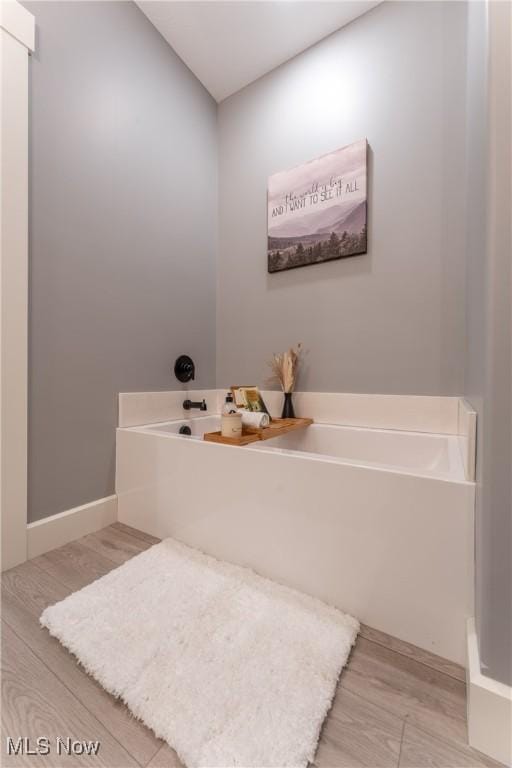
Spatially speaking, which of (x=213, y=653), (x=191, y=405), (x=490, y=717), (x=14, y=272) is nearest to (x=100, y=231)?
(x=14, y=272)

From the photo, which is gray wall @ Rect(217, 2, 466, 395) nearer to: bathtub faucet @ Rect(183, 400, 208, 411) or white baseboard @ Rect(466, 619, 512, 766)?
bathtub faucet @ Rect(183, 400, 208, 411)

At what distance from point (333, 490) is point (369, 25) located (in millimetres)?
2180

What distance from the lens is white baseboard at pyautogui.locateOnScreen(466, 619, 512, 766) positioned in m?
0.52

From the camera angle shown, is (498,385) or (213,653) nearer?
(498,385)

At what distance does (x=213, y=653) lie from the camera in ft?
2.31

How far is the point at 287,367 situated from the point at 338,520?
3.04ft

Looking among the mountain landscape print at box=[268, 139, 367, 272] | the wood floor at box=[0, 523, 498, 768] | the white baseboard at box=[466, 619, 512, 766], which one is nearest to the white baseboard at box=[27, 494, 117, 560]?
the wood floor at box=[0, 523, 498, 768]

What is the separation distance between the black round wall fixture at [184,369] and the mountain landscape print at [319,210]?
2.37 ft

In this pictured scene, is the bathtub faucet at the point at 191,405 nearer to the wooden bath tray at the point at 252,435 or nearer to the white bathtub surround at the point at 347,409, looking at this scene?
the white bathtub surround at the point at 347,409

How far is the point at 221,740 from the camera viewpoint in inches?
21.1

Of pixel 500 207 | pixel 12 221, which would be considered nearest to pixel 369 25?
pixel 500 207

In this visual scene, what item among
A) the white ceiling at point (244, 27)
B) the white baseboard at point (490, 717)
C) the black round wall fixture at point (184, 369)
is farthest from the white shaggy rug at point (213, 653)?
the white ceiling at point (244, 27)

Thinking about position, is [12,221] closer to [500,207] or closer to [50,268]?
[50,268]

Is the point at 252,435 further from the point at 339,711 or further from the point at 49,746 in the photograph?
the point at 49,746
